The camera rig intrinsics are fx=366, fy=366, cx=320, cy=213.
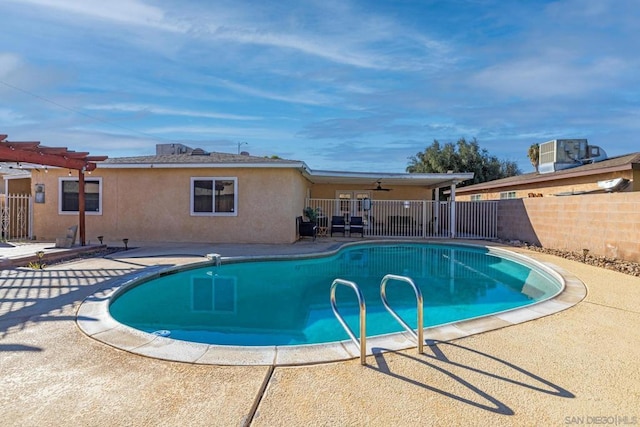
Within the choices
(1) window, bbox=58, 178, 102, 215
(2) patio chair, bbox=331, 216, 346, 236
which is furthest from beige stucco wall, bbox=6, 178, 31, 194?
(2) patio chair, bbox=331, 216, 346, 236

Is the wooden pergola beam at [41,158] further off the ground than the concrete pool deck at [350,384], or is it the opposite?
the wooden pergola beam at [41,158]

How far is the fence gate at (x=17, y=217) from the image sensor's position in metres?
14.1

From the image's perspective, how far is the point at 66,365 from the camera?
335 cm

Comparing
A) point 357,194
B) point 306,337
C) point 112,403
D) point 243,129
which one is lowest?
point 306,337

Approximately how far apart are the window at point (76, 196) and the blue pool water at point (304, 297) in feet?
25.4

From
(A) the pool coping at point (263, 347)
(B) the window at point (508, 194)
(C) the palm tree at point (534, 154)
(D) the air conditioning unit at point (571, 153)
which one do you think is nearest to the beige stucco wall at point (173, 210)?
(A) the pool coping at point (263, 347)

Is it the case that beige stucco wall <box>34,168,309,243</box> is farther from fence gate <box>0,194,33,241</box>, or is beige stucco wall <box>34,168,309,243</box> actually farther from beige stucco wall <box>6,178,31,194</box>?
beige stucco wall <box>6,178,31,194</box>

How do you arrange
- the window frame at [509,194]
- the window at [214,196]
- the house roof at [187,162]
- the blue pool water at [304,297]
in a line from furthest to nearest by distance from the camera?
the window frame at [509,194] → the window at [214,196] → the house roof at [187,162] → the blue pool water at [304,297]

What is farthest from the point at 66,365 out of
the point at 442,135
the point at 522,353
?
the point at 442,135

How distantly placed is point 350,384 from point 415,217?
1874 cm

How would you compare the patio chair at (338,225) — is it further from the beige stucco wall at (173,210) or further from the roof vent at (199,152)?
the roof vent at (199,152)

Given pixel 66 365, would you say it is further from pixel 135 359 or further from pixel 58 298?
pixel 58 298

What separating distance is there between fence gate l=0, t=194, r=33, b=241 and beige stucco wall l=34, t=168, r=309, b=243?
46cm

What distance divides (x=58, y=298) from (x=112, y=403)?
3886mm
